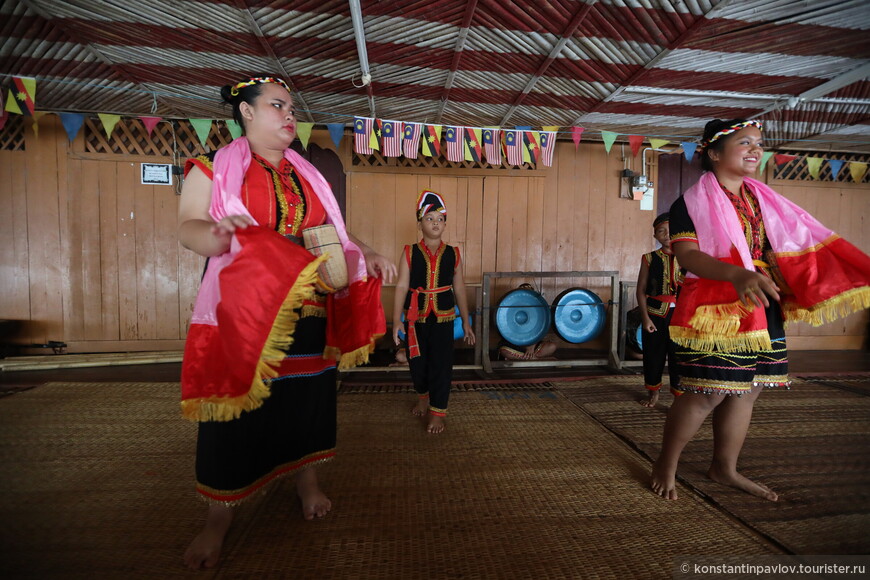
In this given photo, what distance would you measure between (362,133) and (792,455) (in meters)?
4.40

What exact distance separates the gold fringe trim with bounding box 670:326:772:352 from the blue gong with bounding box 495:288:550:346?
2.72m

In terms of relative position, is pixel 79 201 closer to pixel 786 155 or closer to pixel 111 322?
pixel 111 322

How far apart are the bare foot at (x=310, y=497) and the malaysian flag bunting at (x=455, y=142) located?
3.91 meters

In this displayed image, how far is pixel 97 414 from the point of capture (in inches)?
111

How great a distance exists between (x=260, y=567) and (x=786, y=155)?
276 inches

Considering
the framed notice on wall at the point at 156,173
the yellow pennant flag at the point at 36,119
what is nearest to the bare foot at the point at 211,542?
the framed notice on wall at the point at 156,173

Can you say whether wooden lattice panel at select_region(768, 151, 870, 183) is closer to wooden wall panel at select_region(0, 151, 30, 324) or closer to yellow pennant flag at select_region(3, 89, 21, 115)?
yellow pennant flag at select_region(3, 89, 21, 115)

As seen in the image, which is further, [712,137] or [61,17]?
[61,17]

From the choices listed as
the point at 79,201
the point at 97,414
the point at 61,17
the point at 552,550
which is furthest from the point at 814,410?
the point at 79,201

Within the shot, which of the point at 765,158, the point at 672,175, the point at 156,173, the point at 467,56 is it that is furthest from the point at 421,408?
the point at 765,158

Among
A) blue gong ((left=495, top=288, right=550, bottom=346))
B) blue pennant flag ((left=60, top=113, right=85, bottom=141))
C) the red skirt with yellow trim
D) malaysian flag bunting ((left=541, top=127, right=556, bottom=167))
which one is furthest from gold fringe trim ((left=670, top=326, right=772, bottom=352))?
blue pennant flag ((left=60, top=113, right=85, bottom=141))

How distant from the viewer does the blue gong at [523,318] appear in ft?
14.7

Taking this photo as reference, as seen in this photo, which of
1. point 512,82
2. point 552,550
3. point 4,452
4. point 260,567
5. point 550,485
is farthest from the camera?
point 512,82

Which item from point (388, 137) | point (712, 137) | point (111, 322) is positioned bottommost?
point (111, 322)
